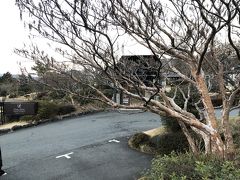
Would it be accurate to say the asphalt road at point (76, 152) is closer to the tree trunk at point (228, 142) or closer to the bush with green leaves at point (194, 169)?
the tree trunk at point (228, 142)

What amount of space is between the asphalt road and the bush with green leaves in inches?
126

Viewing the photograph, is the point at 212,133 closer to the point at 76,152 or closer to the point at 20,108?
the point at 76,152

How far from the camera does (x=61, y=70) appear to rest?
7.20 metres

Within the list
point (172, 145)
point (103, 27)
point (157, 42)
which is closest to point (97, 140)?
Result: point (172, 145)

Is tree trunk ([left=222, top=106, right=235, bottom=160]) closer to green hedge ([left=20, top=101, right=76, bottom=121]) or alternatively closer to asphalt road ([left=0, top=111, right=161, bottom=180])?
asphalt road ([left=0, top=111, right=161, bottom=180])

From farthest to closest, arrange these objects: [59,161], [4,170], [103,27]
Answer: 1. [59,161]
2. [4,170]
3. [103,27]

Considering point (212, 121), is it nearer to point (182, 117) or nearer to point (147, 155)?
point (182, 117)

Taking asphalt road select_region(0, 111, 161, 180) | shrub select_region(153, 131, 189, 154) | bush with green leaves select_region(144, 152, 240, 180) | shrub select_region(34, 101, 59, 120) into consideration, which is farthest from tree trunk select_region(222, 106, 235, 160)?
shrub select_region(34, 101, 59, 120)

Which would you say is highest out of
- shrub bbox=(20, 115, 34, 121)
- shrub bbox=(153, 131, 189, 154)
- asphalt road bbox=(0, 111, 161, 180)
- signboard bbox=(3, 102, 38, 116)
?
signboard bbox=(3, 102, 38, 116)

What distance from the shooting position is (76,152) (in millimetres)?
10906

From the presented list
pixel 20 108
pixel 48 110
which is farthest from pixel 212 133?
pixel 20 108

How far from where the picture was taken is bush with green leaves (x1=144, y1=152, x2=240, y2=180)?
4047 millimetres

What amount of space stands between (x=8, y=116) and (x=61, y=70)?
557 inches

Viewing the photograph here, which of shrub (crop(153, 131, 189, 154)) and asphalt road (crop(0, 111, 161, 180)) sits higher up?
shrub (crop(153, 131, 189, 154))
